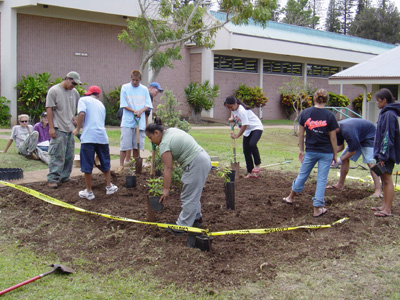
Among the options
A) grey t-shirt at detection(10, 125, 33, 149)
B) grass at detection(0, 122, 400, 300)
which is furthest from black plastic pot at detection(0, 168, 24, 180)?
grass at detection(0, 122, 400, 300)

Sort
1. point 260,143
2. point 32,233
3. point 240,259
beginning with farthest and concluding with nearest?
point 260,143
point 32,233
point 240,259

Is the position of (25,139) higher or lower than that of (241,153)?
higher

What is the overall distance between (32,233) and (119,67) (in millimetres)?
16500

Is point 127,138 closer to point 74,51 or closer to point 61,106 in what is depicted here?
point 61,106

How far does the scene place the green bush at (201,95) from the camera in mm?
24156

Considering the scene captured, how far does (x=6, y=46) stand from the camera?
17688mm

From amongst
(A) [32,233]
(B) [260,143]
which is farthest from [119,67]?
(A) [32,233]

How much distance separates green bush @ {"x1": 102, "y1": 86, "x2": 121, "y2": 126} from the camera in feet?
67.9

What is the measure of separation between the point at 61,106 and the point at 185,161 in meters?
3.34

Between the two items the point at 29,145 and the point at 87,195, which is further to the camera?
the point at 29,145

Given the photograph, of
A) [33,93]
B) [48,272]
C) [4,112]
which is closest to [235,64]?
[33,93]

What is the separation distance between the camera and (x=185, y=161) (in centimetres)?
538

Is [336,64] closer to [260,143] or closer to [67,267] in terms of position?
[260,143]

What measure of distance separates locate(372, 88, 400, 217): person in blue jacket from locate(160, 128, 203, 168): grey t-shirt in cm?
259
